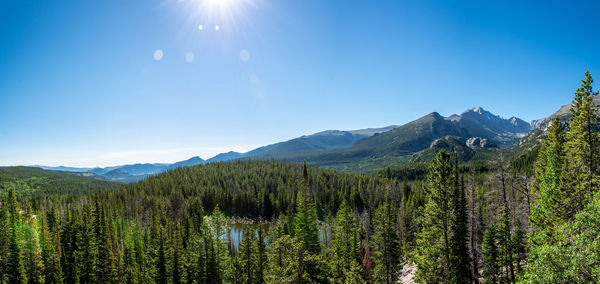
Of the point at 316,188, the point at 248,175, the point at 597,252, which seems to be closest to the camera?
the point at 597,252

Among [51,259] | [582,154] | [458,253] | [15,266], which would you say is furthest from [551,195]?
[51,259]

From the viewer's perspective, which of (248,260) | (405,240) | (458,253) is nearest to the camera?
(458,253)

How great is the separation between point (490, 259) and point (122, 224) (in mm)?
100933

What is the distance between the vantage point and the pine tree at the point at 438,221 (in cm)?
2627

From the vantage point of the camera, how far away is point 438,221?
87.6ft

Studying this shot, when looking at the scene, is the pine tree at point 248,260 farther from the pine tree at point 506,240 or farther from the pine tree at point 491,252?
the pine tree at point 506,240

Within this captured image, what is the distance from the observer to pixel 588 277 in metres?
13.6

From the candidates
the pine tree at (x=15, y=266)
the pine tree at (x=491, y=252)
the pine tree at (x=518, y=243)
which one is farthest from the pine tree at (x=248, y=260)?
the pine tree at (x=15, y=266)

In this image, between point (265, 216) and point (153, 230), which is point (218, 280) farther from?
point (265, 216)

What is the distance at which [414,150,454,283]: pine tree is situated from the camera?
26266 mm

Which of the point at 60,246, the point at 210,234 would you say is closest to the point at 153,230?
the point at 60,246

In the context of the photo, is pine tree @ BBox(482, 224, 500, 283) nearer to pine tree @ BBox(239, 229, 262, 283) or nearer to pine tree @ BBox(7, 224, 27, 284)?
pine tree @ BBox(239, 229, 262, 283)

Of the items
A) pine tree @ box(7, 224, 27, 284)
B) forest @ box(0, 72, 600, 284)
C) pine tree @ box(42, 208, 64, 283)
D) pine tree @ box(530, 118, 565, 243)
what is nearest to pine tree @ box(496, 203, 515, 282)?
forest @ box(0, 72, 600, 284)

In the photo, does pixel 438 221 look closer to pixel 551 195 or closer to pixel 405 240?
pixel 551 195
